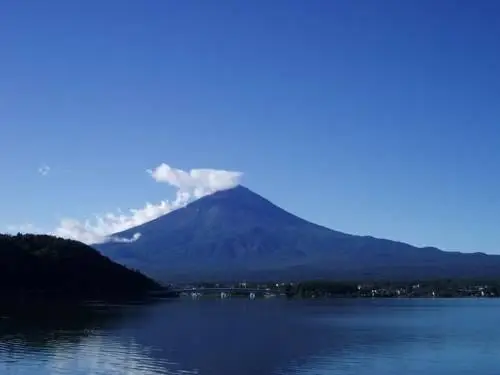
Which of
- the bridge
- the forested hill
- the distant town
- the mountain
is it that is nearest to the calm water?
the forested hill

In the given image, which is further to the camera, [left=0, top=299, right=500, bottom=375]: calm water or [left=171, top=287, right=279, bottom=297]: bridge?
[left=171, top=287, right=279, bottom=297]: bridge

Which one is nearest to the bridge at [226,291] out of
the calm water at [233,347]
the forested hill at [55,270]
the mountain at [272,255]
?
the forested hill at [55,270]

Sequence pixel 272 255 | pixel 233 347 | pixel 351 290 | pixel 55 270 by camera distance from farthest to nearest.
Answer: pixel 272 255 < pixel 351 290 < pixel 55 270 < pixel 233 347

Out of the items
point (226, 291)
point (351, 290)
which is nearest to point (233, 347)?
point (351, 290)

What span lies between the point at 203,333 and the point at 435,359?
36.0 ft

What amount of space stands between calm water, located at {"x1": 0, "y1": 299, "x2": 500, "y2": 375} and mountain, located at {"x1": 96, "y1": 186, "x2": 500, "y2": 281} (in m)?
90.2

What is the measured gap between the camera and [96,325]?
1382 inches

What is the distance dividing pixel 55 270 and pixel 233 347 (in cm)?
3508

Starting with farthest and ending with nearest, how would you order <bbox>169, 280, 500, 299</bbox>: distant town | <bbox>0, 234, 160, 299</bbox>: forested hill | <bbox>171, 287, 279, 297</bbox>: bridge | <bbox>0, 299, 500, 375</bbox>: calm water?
1. <bbox>171, 287, 279, 297</bbox>: bridge
2. <bbox>169, 280, 500, 299</bbox>: distant town
3. <bbox>0, 234, 160, 299</bbox>: forested hill
4. <bbox>0, 299, 500, 375</bbox>: calm water

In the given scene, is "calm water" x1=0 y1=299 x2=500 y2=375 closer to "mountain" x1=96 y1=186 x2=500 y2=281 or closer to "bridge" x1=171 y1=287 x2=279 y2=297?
"bridge" x1=171 y1=287 x2=279 y2=297

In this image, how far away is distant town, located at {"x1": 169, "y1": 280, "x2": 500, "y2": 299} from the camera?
310 feet

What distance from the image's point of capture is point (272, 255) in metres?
175

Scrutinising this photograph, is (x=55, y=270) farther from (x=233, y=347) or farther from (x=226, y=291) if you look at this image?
(x=226, y=291)

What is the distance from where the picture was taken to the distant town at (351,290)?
94375mm
